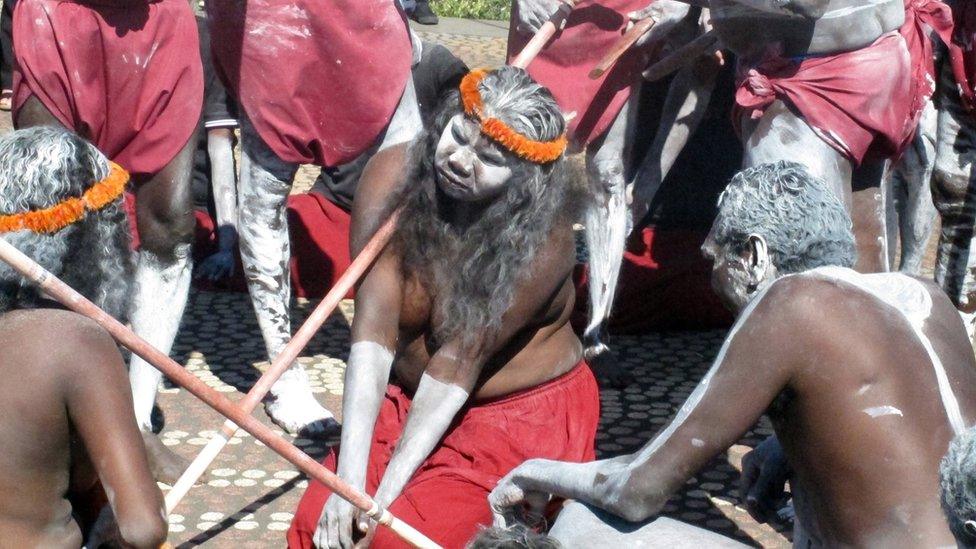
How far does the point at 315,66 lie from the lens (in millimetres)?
4762

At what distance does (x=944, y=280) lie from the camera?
5434mm

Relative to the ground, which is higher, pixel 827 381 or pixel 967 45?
pixel 827 381

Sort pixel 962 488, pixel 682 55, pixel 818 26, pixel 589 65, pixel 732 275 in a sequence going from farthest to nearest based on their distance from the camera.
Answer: pixel 589 65
pixel 682 55
pixel 818 26
pixel 732 275
pixel 962 488

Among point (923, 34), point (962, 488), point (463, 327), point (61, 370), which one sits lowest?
point (463, 327)

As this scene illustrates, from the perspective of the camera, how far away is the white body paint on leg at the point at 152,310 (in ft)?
15.0

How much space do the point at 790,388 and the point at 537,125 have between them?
114 cm

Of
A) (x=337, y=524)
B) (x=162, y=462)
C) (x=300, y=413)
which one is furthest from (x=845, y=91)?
(x=162, y=462)

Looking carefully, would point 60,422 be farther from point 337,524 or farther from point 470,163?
point 470,163

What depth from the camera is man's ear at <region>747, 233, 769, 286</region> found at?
2975mm

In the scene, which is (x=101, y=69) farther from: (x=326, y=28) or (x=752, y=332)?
(x=752, y=332)

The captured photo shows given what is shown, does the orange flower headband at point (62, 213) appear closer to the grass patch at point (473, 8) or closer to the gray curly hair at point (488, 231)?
the gray curly hair at point (488, 231)

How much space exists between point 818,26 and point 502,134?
1.08m

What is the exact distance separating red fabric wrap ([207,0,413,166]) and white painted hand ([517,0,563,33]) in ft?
1.80

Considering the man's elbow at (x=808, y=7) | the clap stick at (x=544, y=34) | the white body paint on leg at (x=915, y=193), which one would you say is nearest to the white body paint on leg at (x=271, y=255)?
the clap stick at (x=544, y=34)
